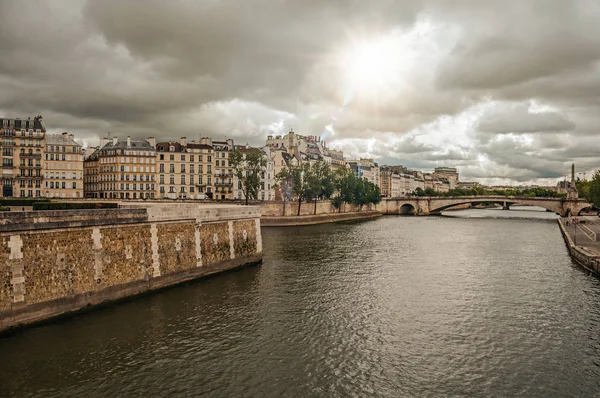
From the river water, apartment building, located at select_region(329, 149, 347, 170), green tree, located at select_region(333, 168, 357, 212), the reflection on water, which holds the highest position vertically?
apartment building, located at select_region(329, 149, 347, 170)

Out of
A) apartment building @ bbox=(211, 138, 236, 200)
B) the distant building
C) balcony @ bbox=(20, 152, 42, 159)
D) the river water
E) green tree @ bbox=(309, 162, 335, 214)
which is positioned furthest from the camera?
the distant building

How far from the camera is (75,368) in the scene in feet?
51.3

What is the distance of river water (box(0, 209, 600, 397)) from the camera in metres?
14.9

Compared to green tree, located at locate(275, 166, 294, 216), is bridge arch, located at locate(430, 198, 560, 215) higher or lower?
lower

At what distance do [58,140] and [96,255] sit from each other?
7114cm

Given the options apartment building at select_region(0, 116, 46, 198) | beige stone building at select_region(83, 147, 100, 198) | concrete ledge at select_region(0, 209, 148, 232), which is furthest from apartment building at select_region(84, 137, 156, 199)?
concrete ledge at select_region(0, 209, 148, 232)

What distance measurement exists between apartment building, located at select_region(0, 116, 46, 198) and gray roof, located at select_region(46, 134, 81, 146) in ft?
11.3

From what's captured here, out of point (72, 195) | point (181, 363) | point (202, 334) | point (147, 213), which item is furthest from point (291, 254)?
point (72, 195)

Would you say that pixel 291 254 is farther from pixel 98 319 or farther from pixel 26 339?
pixel 26 339

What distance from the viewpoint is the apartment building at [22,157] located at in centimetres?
7406

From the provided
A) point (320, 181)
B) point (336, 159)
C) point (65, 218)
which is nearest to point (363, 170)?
point (336, 159)

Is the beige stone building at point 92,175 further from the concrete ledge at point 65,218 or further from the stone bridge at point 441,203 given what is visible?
the stone bridge at point 441,203

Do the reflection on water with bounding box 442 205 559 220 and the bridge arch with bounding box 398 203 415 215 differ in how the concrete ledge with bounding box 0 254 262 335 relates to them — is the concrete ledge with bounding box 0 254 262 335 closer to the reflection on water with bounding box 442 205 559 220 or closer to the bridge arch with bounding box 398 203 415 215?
the reflection on water with bounding box 442 205 559 220

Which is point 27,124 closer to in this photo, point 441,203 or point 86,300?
point 86,300
